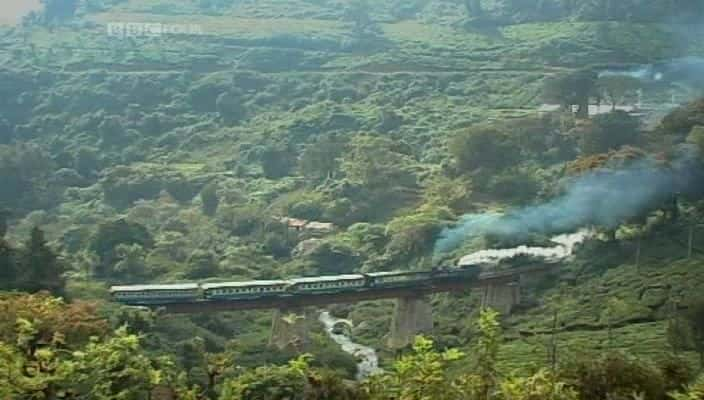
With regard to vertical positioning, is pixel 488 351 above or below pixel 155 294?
above

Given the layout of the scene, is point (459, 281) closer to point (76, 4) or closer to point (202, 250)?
point (202, 250)

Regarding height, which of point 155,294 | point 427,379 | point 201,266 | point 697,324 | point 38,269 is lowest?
point 201,266

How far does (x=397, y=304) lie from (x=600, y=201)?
5799 millimetres

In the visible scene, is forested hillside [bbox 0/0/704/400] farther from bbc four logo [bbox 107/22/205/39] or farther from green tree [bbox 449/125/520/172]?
bbc four logo [bbox 107/22/205/39]

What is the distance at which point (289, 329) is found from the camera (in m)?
23.8

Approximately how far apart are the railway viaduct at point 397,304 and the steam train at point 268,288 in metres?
0.10

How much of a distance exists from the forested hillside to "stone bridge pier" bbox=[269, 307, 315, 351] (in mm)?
287

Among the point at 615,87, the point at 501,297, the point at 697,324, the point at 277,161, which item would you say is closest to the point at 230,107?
the point at 277,161

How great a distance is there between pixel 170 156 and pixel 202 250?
13818 mm

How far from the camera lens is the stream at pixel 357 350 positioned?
22.4 meters

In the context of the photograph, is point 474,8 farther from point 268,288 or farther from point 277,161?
point 268,288

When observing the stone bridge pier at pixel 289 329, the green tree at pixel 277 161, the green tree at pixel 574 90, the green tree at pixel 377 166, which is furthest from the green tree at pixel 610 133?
the stone bridge pier at pixel 289 329

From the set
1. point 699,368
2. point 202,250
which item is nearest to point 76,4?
point 202,250

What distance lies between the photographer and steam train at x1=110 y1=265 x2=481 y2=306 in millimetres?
23422
